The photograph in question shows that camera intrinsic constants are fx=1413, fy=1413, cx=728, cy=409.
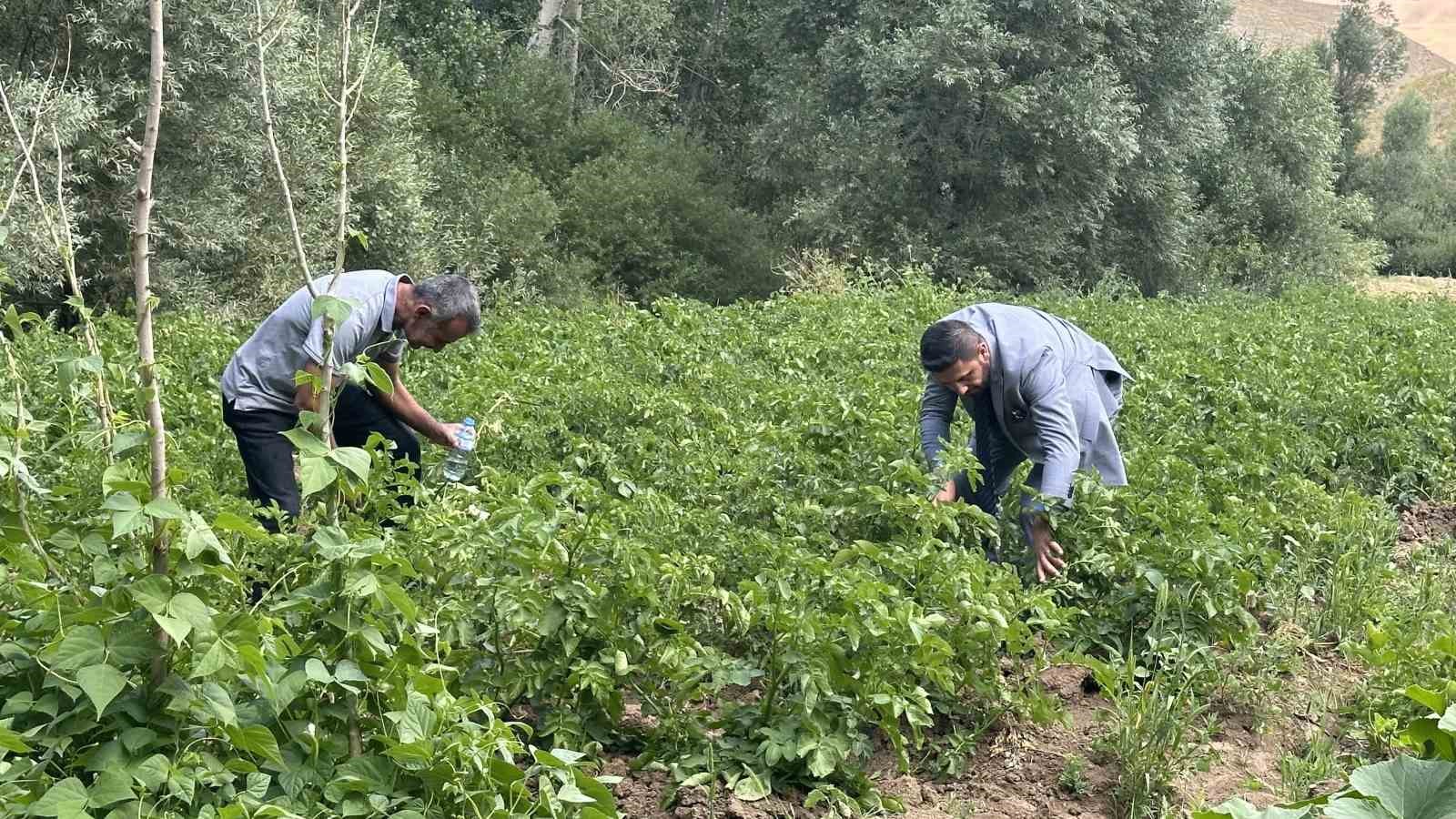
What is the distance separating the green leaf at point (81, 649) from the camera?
110 inches

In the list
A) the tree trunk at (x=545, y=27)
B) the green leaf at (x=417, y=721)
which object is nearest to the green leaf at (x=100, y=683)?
the green leaf at (x=417, y=721)

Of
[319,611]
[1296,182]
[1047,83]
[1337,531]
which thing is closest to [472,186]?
[1047,83]

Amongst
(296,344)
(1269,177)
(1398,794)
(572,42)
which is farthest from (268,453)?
(1269,177)

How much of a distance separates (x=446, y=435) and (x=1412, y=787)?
4042mm

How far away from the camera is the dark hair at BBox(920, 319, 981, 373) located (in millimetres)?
5125

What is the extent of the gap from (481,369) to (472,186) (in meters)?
16.1

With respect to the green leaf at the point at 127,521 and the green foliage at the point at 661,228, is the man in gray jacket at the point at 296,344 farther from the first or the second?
the green foliage at the point at 661,228

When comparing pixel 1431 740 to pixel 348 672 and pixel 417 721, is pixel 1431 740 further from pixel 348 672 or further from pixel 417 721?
pixel 348 672

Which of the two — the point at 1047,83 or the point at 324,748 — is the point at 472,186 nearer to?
the point at 1047,83

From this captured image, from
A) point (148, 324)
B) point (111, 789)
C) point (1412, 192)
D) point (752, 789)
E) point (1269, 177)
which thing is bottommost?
point (1412, 192)

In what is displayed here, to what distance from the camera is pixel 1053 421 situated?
5.25 metres

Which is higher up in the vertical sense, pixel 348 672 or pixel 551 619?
pixel 348 672

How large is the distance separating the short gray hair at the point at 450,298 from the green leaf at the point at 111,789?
246 centimetres

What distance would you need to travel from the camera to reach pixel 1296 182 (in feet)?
100
